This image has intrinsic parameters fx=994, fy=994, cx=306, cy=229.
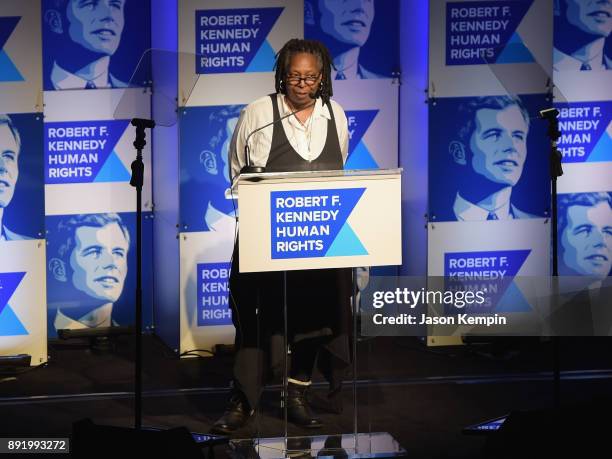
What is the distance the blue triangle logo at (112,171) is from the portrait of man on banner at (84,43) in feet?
1.58

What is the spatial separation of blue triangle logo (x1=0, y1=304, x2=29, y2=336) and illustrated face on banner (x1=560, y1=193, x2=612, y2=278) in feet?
11.8

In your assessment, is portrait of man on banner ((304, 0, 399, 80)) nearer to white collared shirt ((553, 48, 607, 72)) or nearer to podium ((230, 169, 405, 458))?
white collared shirt ((553, 48, 607, 72))

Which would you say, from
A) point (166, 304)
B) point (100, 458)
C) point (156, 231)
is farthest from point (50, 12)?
point (100, 458)

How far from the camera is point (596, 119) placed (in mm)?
6617

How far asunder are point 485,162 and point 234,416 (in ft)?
8.56

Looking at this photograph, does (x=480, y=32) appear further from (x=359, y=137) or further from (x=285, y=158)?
(x=285, y=158)

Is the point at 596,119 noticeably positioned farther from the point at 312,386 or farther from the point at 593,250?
the point at 312,386

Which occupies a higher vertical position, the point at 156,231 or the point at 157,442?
the point at 156,231

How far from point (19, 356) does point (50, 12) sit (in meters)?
2.29

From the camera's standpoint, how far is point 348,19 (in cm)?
663

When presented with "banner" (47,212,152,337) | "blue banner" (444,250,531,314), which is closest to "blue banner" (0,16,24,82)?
"banner" (47,212,152,337)

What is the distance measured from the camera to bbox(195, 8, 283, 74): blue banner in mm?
6031

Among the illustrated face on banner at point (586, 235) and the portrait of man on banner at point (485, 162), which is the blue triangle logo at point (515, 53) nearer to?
the portrait of man on banner at point (485, 162)

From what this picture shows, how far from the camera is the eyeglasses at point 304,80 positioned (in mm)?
4379
